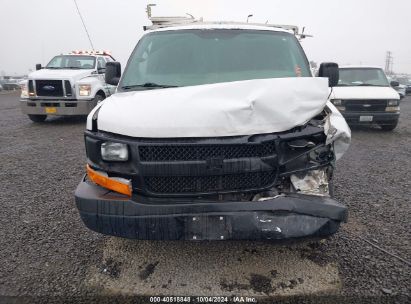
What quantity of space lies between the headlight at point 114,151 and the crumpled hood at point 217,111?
0.10 metres

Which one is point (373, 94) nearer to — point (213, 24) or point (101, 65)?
point (213, 24)

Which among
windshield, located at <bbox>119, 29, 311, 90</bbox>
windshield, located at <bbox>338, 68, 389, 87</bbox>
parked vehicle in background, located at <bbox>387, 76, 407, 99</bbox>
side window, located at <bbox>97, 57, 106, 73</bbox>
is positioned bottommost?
parked vehicle in background, located at <bbox>387, 76, 407, 99</bbox>

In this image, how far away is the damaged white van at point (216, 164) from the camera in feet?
8.07

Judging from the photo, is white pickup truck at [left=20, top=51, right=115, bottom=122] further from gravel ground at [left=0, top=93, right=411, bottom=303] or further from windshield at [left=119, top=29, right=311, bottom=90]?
windshield at [left=119, top=29, right=311, bottom=90]

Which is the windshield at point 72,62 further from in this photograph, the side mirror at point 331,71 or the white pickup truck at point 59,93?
the side mirror at point 331,71

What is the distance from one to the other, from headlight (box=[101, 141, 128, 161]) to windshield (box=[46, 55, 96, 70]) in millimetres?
9077

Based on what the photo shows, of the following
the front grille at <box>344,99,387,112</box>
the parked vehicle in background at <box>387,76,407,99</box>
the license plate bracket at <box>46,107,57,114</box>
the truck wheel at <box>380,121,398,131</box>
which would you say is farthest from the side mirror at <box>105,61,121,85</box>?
the parked vehicle in background at <box>387,76,407,99</box>

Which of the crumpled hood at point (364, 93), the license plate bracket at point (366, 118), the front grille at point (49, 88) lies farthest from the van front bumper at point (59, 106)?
the license plate bracket at point (366, 118)

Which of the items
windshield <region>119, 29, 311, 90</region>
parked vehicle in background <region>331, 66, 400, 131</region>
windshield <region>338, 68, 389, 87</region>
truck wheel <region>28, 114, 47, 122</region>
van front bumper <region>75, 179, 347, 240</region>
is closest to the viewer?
van front bumper <region>75, 179, 347, 240</region>

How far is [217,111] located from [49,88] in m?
8.83

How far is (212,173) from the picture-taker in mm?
2537

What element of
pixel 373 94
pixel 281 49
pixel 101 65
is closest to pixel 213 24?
pixel 281 49

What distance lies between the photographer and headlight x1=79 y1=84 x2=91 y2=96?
9922mm

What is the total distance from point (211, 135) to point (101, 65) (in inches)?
389
